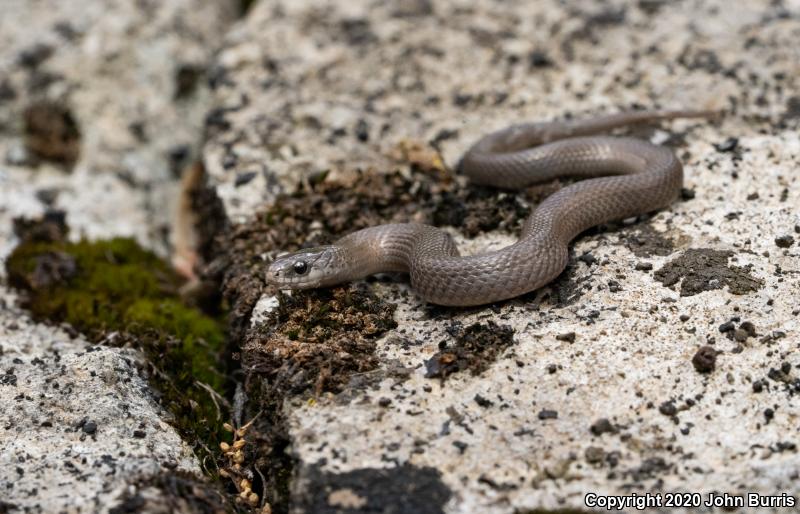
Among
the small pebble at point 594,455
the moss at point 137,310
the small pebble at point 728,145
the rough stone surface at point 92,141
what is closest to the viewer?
the small pebble at point 594,455

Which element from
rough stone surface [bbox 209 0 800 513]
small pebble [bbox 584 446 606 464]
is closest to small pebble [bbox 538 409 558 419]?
rough stone surface [bbox 209 0 800 513]

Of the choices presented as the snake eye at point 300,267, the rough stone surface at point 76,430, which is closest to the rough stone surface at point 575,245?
the snake eye at point 300,267

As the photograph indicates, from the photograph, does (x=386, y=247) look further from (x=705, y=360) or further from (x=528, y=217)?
(x=705, y=360)

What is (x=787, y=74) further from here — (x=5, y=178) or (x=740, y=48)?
(x=5, y=178)

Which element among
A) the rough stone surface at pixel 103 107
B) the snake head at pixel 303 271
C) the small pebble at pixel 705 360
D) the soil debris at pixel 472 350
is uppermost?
the rough stone surface at pixel 103 107

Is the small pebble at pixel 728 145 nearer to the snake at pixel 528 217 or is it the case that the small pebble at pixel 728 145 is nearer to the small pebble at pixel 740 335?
the snake at pixel 528 217

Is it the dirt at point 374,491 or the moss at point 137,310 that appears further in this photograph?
the moss at point 137,310

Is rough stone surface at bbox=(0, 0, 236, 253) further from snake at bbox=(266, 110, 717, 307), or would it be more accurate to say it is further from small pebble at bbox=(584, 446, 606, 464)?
small pebble at bbox=(584, 446, 606, 464)
